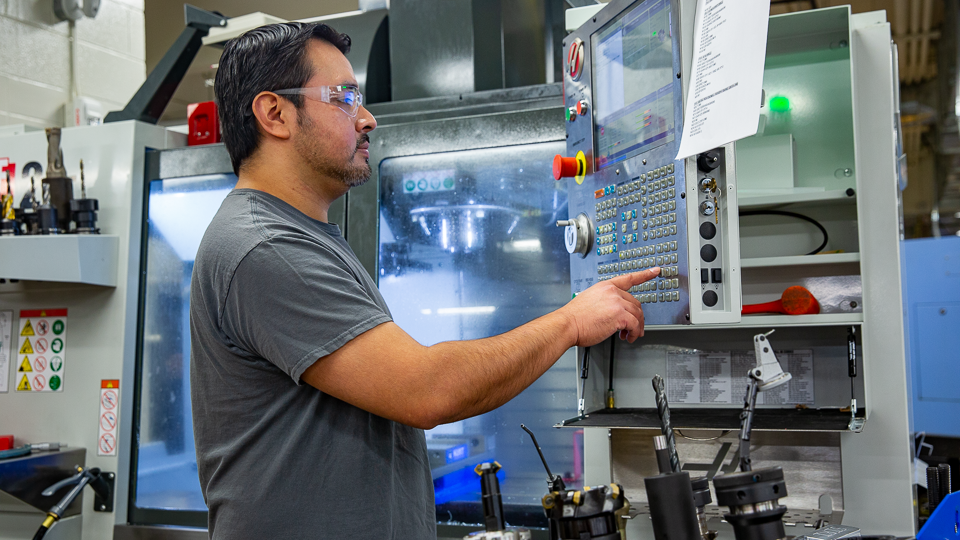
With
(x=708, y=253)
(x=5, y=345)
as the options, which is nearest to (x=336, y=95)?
(x=708, y=253)

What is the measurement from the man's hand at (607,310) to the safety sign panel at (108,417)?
162 cm

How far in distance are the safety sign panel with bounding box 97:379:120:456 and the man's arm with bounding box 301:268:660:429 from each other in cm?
148

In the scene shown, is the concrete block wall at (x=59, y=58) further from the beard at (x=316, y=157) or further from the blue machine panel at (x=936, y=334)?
the blue machine panel at (x=936, y=334)

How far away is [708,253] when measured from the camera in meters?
1.07

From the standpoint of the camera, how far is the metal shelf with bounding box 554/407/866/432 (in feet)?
4.00

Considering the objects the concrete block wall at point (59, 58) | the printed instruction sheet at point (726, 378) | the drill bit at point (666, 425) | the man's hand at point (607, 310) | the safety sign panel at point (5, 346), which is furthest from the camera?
the concrete block wall at point (59, 58)

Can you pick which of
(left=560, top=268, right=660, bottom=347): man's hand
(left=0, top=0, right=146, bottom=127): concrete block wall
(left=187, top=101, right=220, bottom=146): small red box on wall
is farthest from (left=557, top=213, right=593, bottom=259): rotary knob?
(left=0, top=0, right=146, bottom=127): concrete block wall

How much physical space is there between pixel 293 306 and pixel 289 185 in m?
0.27

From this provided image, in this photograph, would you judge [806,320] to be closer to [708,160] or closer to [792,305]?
[792,305]

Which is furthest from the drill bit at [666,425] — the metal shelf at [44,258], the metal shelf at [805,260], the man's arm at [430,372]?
the metal shelf at [44,258]

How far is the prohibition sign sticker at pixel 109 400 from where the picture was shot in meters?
2.13

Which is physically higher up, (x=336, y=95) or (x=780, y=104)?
(x=780, y=104)

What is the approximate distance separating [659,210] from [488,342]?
0.36 meters

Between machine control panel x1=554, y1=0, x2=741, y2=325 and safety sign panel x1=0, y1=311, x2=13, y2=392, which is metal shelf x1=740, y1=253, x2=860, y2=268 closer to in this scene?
machine control panel x1=554, y1=0, x2=741, y2=325
